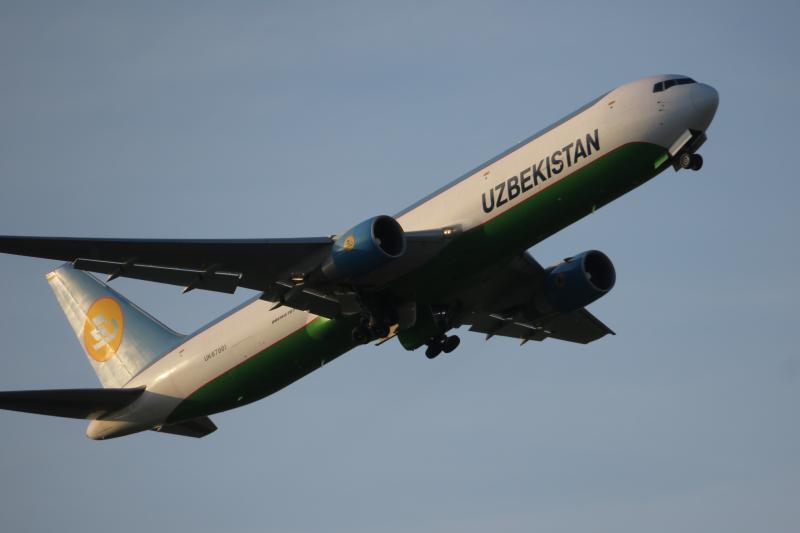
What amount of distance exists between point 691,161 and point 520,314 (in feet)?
32.0

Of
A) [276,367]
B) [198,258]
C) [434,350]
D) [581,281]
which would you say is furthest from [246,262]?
[581,281]

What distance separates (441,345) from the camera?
4388 centimetres

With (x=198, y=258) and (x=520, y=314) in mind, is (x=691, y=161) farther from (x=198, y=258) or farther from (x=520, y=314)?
(x=198, y=258)

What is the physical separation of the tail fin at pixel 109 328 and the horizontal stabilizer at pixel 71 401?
210 centimetres

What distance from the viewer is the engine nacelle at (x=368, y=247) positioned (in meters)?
36.2

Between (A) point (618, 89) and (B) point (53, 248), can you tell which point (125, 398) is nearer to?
(B) point (53, 248)

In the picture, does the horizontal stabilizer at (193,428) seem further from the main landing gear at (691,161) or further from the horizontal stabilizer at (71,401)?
the main landing gear at (691,161)

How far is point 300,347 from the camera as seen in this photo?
41219 millimetres

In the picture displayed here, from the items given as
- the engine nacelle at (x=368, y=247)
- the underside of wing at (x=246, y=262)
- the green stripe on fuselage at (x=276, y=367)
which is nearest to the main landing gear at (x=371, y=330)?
the underside of wing at (x=246, y=262)

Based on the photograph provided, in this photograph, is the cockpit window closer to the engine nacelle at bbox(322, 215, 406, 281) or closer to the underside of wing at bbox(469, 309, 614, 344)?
the engine nacelle at bbox(322, 215, 406, 281)

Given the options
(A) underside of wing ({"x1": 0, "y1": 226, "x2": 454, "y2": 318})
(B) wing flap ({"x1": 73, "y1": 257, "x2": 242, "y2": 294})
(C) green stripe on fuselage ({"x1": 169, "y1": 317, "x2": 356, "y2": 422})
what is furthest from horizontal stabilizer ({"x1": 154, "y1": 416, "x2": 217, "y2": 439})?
(A) underside of wing ({"x1": 0, "y1": 226, "x2": 454, "y2": 318})

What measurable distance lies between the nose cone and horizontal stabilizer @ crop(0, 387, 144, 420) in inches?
840

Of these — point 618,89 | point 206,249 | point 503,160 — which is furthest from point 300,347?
point 618,89

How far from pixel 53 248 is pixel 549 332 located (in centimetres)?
2061
